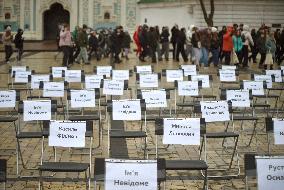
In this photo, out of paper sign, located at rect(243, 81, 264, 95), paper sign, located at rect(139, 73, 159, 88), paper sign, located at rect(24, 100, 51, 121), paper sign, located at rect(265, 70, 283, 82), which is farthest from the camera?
paper sign, located at rect(265, 70, 283, 82)

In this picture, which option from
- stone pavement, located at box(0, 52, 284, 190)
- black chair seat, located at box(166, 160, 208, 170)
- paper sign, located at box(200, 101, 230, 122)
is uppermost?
paper sign, located at box(200, 101, 230, 122)

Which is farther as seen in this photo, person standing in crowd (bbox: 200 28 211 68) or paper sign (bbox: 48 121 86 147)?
person standing in crowd (bbox: 200 28 211 68)

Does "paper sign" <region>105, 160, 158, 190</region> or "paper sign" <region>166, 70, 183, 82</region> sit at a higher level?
"paper sign" <region>166, 70, 183, 82</region>

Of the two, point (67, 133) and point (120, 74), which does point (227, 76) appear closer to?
point (120, 74)

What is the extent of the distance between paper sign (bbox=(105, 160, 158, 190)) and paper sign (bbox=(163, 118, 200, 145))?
7.45 ft

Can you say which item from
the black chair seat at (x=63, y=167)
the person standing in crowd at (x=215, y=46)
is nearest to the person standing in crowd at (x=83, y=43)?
the person standing in crowd at (x=215, y=46)

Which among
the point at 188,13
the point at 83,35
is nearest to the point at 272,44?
the point at 83,35

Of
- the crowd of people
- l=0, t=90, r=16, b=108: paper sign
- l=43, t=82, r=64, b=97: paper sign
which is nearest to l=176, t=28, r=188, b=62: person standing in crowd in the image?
the crowd of people

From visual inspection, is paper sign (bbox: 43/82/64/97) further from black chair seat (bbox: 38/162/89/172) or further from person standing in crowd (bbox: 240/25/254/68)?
person standing in crowd (bbox: 240/25/254/68)

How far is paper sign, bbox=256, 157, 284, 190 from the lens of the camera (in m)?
6.29

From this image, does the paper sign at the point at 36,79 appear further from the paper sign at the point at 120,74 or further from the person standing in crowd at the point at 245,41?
the person standing in crowd at the point at 245,41

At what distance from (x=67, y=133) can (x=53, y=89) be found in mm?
4854

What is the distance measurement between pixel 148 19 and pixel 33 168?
117ft

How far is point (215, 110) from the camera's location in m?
9.98
